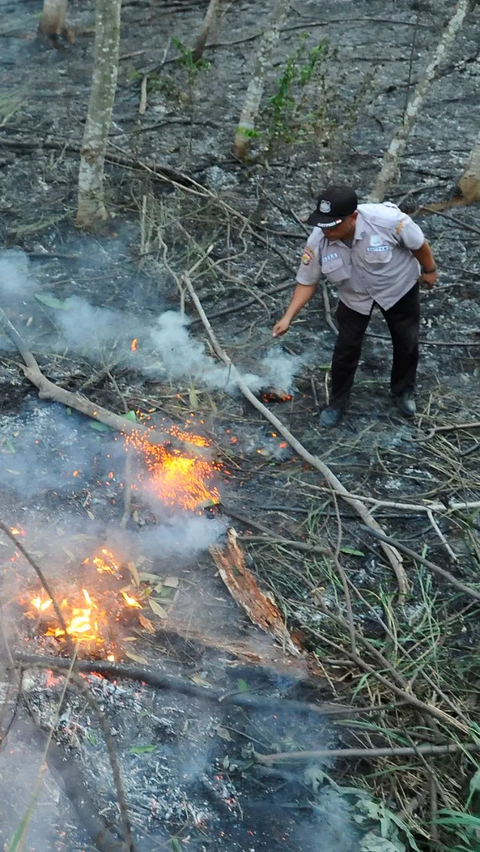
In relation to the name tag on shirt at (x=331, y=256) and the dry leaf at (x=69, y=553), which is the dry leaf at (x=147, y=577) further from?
the name tag on shirt at (x=331, y=256)

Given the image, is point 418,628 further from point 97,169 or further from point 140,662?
point 97,169

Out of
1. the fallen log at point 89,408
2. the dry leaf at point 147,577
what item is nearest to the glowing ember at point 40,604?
the dry leaf at point 147,577

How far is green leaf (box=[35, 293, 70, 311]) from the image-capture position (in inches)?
245

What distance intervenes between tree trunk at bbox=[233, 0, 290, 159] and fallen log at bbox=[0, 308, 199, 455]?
4.09m

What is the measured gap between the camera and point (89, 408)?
5137 mm

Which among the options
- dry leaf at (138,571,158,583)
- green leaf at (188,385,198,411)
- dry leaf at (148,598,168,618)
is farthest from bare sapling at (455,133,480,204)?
dry leaf at (148,598,168,618)

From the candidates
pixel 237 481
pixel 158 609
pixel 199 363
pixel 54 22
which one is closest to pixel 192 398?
pixel 199 363

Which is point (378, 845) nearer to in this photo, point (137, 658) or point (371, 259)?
point (137, 658)

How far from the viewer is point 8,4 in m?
11.9

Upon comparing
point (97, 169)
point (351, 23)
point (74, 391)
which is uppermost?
point (351, 23)

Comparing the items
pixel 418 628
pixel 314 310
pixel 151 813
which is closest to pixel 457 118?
pixel 314 310

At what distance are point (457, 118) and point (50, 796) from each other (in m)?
9.55

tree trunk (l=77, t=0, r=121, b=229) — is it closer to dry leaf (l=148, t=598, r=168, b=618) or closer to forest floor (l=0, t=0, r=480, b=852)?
forest floor (l=0, t=0, r=480, b=852)

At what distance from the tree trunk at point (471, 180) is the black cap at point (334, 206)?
13.8 feet
